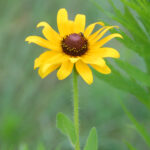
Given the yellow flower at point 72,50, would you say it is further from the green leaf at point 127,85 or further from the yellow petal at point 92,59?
the green leaf at point 127,85

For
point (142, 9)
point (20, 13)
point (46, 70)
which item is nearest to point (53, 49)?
point (46, 70)

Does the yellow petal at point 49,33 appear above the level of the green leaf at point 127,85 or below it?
above

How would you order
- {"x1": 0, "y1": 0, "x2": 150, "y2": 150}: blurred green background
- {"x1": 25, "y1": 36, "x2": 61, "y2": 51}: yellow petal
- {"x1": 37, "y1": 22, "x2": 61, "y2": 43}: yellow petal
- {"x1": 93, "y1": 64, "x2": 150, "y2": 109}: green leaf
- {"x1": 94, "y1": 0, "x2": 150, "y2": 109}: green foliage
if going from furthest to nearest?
{"x1": 0, "y1": 0, "x2": 150, "y2": 150}: blurred green background → {"x1": 93, "y1": 64, "x2": 150, "y2": 109}: green leaf → {"x1": 94, "y1": 0, "x2": 150, "y2": 109}: green foliage → {"x1": 37, "y1": 22, "x2": 61, "y2": 43}: yellow petal → {"x1": 25, "y1": 36, "x2": 61, "y2": 51}: yellow petal

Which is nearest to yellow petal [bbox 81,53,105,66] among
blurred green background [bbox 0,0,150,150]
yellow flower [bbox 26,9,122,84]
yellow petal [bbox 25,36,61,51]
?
yellow flower [bbox 26,9,122,84]

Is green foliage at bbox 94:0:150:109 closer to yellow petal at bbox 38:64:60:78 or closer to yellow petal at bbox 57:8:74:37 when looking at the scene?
yellow petal at bbox 57:8:74:37

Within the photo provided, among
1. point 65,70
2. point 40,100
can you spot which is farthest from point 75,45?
point 40,100

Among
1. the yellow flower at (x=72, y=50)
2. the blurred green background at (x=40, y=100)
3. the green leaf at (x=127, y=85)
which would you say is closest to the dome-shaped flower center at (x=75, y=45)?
the yellow flower at (x=72, y=50)
